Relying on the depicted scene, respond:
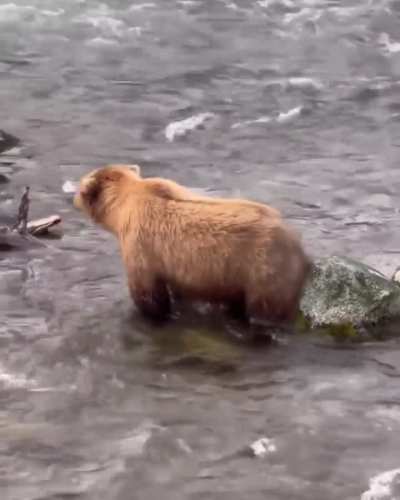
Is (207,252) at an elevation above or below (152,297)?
above

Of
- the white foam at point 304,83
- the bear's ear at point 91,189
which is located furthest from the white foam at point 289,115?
the bear's ear at point 91,189

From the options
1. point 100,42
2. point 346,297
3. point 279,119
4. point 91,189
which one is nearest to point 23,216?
point 91,189

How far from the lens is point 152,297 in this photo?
728 centimetres

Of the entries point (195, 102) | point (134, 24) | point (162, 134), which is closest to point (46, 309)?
point (162, 134)

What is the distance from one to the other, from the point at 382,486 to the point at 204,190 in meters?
5.44

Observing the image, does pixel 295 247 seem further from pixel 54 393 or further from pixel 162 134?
pixel 162 134

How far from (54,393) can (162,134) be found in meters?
6.44

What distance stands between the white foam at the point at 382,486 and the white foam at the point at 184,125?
23.7 feet

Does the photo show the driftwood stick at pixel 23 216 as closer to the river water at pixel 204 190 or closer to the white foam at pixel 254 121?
the river water at pixel 204 190

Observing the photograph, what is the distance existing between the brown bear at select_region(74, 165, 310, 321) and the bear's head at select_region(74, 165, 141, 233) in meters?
0.04

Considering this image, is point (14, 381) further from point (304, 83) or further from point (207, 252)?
point (304, 83)

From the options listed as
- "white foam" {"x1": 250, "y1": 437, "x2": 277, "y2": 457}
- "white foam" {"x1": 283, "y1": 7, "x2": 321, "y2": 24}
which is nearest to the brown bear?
"white foam" {"x1": 250, "y1": 437, "x2": 277, "y2": 457}

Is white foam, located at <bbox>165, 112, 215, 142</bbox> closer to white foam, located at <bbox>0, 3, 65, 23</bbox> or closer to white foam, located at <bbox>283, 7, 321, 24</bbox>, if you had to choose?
white foam, located at <bbox>283, 7, 321, 24</bbox>

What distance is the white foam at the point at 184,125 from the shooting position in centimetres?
1255
